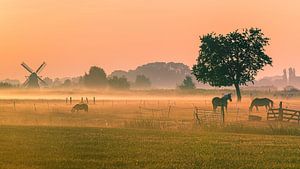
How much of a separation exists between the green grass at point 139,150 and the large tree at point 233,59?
209ft

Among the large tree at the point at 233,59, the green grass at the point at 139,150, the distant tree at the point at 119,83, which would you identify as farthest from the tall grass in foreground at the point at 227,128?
the distant tree at the point at 119,83

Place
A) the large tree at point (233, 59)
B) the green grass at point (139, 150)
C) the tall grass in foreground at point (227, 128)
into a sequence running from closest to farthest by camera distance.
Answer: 1. the green grass at point (139, 150)
2. the tall grass in foreground at point (227, 128)
3. the large tree at point (233, 59)

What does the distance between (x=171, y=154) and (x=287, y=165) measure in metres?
6.05

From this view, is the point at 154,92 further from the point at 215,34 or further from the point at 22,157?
the point at 22,157

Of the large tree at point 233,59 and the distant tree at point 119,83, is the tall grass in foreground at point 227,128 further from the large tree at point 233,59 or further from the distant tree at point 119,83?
the distant tree at point 119,83

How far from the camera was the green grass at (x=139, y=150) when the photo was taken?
76.9ft

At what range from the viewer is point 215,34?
10312 centimetres

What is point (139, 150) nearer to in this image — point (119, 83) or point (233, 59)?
point (233, 59)

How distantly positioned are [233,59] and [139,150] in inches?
2931

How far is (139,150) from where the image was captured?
27.6 meters

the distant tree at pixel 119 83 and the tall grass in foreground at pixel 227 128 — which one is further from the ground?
the distant tree at pixel 119 83

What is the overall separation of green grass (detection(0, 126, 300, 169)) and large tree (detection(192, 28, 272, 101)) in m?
63.8

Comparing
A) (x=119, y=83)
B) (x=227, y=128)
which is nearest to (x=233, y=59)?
(x=227, y=128)

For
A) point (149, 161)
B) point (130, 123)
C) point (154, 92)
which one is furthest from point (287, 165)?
point (154, 92)
